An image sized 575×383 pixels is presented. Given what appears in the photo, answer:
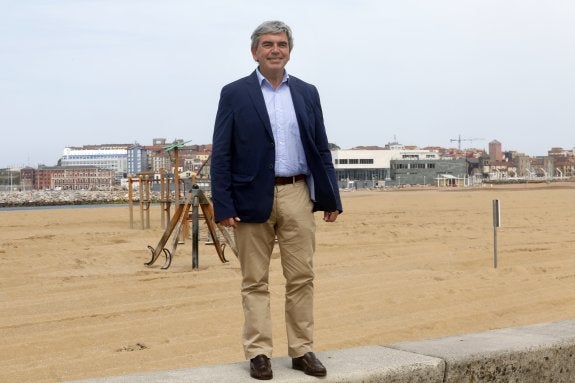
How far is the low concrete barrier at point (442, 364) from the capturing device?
3545 millimetres

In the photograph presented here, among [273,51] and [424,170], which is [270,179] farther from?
[424,170]

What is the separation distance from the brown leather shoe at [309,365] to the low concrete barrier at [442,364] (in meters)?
0.03

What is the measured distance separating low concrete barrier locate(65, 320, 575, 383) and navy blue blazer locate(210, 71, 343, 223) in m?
0.81

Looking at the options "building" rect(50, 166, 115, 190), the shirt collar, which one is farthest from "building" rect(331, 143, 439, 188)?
the shirt collar

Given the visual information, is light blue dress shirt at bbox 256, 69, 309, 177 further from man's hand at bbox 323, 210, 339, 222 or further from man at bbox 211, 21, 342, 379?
man's hand at bbox 323, 210, 339, 222

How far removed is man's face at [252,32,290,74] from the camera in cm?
398

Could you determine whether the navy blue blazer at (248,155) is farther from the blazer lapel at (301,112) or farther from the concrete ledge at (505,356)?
the concrete ledge at (505,356)

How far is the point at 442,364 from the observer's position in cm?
375

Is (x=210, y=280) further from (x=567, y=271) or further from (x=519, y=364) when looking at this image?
(x=519, y=364)

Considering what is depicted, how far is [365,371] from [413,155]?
158206mm

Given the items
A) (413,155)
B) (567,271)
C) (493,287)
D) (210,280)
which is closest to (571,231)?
(567,271)

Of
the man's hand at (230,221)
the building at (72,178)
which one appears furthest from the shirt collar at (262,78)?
the building at (72,178)

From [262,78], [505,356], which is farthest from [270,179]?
[505,356]

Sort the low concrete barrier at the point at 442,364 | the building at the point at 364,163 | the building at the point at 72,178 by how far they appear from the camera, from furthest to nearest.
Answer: the building at the point at 72,178
the building at the point at 364,163
the low concrete barrier at the point at 442,364
